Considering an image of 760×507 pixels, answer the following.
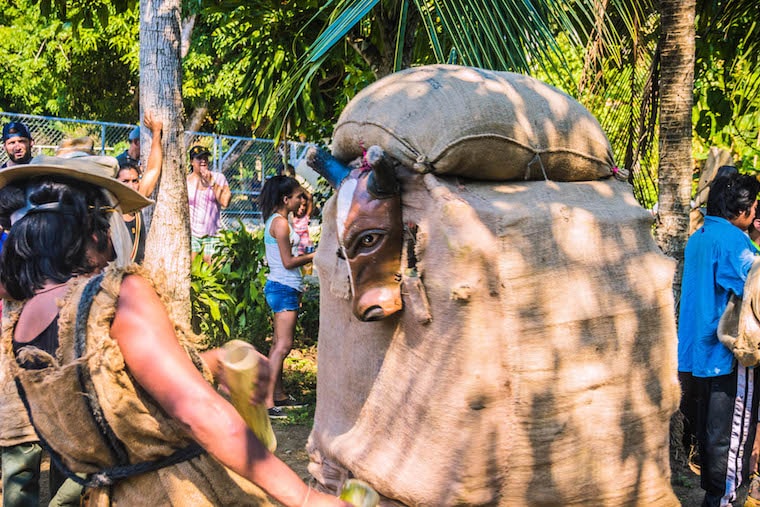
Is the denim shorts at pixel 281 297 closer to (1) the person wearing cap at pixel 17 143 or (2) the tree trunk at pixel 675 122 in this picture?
(1) the person wearing cap at pixel 17 143

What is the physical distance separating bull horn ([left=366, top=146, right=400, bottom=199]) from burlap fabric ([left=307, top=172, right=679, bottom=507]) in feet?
0.25

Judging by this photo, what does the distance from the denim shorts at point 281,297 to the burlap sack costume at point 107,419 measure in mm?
4659

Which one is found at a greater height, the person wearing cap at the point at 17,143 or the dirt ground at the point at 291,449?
the person wearing cap at the point at 17,143

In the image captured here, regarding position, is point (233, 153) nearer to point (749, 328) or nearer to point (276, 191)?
point (276, 191)

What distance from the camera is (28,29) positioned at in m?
19.4

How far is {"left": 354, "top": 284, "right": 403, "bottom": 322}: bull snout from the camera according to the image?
8.38 feet

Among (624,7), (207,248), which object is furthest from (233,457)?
(207,248)

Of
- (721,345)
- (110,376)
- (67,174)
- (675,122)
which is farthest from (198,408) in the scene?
(675,122)

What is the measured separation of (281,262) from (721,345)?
11.9 feet

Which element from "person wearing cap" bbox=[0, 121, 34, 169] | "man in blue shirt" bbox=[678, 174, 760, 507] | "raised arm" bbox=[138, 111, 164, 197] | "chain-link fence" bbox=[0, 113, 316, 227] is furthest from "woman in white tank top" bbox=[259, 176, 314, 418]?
"chain-link fence" bbox=[0, 113, 316, 227]

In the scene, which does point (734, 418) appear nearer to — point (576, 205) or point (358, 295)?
point (576, 205)

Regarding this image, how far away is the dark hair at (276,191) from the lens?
6.84 meters

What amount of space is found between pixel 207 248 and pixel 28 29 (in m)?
13.1

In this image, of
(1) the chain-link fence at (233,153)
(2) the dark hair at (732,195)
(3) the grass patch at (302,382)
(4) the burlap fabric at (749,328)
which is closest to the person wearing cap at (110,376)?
(4) the burlap fabric at (749,328)
